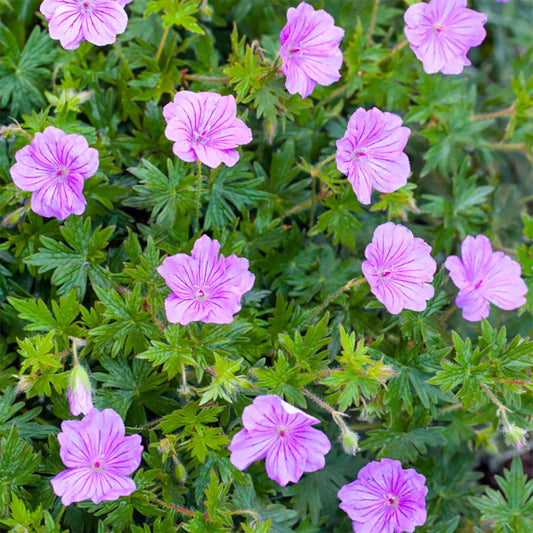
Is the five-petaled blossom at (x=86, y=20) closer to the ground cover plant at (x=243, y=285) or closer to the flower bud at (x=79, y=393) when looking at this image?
the ground cover plant at (x=243, y=285)

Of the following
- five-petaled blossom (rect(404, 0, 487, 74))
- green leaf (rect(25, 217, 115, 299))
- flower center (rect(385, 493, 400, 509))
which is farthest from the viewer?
five-petaled blossom (rect(404, 0, 487, 74))

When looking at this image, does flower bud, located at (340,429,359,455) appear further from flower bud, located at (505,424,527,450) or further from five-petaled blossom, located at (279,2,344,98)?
five-petaled blossom, located at (279,2,344,98)

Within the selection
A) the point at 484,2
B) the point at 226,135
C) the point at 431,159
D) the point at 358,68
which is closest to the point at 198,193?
the point at 226,135

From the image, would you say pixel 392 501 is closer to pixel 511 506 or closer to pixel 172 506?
pixel 511 506

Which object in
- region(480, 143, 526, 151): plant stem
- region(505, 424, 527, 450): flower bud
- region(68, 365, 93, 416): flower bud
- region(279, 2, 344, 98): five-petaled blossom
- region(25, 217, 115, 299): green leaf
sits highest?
region(279, 2, 344, 98): five-petaled blossom

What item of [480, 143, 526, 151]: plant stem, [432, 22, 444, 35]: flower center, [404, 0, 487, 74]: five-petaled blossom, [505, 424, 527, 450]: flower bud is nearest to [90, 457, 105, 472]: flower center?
[505, 424, 527, 450]: flower bud

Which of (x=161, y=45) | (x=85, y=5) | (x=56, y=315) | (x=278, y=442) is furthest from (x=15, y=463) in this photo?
(x=161, y=45)

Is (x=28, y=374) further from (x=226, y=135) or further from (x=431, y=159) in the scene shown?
(x=431, y=159)

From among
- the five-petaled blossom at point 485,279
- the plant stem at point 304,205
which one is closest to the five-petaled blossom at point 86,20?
the plant stem at point 304,205
